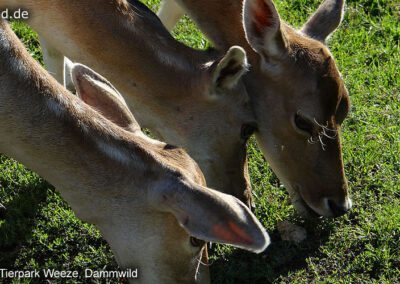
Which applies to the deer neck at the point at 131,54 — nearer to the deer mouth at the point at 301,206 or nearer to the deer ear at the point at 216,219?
the deer mouth at the point at 301,206

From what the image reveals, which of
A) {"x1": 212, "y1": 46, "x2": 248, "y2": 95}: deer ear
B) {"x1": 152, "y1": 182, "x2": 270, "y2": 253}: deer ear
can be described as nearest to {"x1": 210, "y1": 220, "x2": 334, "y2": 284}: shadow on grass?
{"x1": 212, "y1": 46, "x2": 248, "y2": 95}: deer ear

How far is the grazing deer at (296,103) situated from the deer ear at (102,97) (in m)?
1.27

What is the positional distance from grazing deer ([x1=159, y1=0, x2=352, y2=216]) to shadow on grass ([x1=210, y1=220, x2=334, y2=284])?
0.24 metres

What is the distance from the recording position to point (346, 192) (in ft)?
20.5

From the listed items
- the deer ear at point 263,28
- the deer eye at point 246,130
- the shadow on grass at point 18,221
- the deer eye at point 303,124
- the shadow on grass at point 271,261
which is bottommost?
the shadow on grass at point 18,221

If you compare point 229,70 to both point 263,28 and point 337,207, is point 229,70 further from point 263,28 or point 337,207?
point 337,207

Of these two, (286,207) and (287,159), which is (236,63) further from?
(286,207)

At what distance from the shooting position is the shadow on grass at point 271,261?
19.4 feet

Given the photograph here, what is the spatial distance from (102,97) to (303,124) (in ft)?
5.56

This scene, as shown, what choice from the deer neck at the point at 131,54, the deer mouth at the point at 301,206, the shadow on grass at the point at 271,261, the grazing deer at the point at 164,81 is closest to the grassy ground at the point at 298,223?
the shadow on grass at the point at 271,261

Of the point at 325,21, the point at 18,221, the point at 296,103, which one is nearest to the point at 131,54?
the point at 296,103

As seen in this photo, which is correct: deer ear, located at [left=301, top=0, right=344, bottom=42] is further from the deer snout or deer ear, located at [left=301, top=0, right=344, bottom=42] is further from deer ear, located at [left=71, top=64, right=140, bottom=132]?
deer ear, located at [left=71, top=64, right=140, bottom=132]

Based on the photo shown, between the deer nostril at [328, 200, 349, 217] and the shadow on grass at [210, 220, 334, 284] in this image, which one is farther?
the deer nostril at [328, 200, 349, 217]

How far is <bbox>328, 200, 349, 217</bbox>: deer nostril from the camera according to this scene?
6.19 meters
